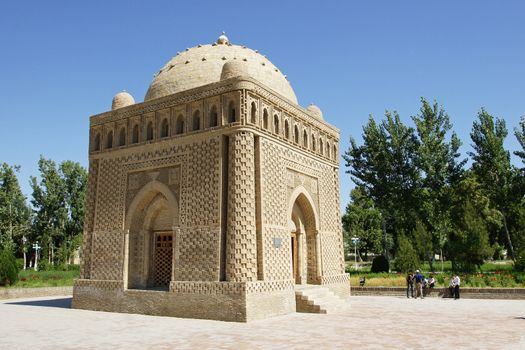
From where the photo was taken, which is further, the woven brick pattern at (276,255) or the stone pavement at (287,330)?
the woven brick pattern at (276,255)

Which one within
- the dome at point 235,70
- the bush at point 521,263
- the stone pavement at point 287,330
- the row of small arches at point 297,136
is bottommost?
the stone pavement at point 287,330

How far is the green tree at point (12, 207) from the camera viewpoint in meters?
41.2

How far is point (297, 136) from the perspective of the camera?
592 inches

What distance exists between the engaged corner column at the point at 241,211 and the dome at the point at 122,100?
17.5ft

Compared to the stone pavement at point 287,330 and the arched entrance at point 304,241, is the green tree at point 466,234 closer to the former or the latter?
the stone pavement at point 287,330

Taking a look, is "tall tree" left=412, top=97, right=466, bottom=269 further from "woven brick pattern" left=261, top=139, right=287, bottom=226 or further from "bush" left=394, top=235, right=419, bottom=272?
"woven brick pattern" left=261, top=139, right=287, bottom=226

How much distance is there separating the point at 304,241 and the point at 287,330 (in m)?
5.81

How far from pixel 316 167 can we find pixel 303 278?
3.91m

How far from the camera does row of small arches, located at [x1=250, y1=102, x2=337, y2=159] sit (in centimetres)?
1278

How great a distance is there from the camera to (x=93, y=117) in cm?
1591

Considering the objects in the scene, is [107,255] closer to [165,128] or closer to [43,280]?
[165,128]

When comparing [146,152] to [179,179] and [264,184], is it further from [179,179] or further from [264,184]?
[264,184]

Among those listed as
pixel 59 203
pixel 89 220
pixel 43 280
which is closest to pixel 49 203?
pixel 59 203

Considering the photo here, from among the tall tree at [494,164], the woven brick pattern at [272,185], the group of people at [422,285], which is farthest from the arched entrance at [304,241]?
the tall tree at [494,164]
